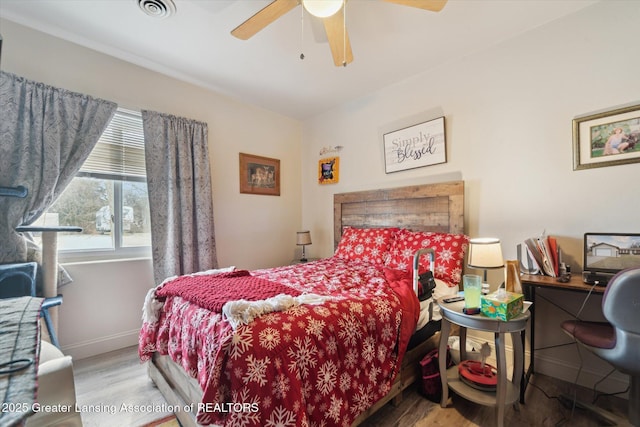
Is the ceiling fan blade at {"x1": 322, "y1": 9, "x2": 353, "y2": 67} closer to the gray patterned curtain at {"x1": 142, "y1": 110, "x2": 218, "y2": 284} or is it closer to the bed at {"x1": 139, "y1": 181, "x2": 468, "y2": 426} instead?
the bed at {"x1": 139, "y1": 181, "x2": 468, "y2": 426}

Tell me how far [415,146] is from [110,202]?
3152mm

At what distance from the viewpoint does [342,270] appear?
233cm

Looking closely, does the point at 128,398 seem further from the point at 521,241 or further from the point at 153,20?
the point at 521,241

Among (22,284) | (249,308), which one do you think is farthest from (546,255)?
(22,284)

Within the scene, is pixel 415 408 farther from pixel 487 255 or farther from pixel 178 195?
pixel 178 195

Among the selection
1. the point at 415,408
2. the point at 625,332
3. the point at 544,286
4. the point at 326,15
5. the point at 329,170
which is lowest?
the point at 415,408

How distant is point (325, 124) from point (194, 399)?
3.40 metres

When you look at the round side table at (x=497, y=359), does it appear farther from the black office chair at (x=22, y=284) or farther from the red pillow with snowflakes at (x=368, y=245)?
the black office chair at (x=22, y=284)

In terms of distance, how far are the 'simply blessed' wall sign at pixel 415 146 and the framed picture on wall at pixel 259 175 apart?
1590 millimetres

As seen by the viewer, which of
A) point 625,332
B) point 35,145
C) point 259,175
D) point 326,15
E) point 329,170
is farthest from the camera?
point 329,170

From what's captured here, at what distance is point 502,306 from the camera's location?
1.38 meters

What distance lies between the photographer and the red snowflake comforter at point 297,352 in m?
1.00

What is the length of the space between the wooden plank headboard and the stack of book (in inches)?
22.8

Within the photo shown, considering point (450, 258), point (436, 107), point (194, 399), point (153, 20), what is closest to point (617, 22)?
point (436, 107)
